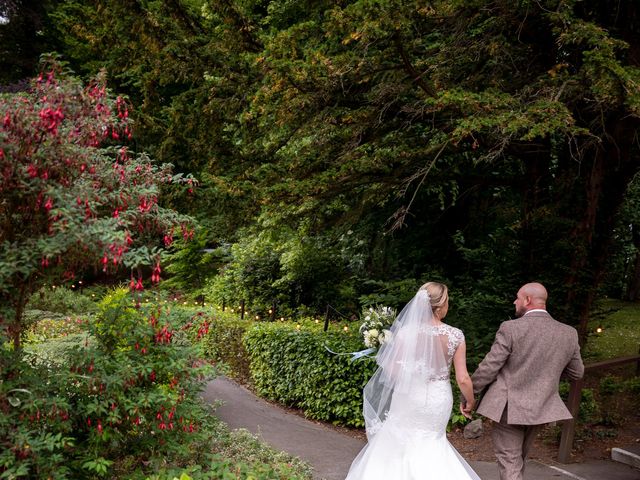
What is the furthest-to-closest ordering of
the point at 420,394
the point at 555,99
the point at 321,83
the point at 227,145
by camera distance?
the point at 227,145 < the point at 321,83 < the point at 555,99 < the point at 420,394

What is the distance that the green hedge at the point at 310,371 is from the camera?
383 inches

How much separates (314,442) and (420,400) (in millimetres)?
3697

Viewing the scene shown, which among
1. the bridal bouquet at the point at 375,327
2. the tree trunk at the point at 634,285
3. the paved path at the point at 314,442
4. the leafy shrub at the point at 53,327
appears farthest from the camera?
the tree trunk at the point at 634,285

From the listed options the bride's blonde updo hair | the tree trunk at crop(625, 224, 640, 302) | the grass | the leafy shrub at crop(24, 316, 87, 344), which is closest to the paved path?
the bride's blonde updo hair

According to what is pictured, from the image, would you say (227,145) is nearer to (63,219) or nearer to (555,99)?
(555,99)

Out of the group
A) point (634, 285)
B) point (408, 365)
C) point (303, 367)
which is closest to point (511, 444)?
point (408, 365)

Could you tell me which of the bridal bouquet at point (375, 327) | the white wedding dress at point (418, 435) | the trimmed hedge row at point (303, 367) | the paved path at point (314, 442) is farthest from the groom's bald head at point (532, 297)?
the trimmed hedge row at point (303, 367)

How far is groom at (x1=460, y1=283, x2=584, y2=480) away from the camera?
5102 millimetres

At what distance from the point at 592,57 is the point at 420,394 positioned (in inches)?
157

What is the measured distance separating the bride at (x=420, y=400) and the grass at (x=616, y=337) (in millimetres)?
6027

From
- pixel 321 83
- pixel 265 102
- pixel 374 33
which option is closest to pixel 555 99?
pixel 374 33

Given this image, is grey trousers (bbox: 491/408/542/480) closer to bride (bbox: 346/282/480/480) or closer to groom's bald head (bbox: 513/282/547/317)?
bride (bbox: 346/282/480/480)

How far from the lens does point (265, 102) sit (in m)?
8.12

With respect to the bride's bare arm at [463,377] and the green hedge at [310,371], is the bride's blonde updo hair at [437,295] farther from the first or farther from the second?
the green hedge at [310,371]
